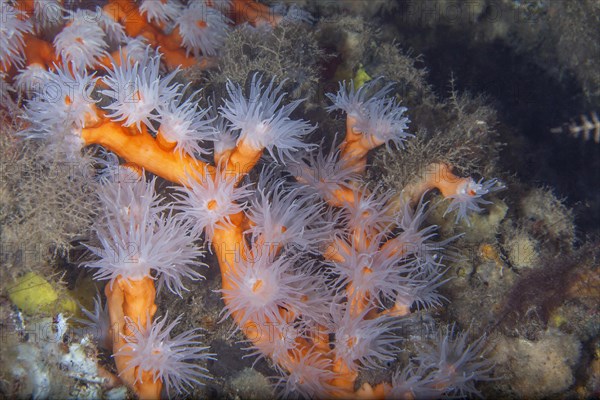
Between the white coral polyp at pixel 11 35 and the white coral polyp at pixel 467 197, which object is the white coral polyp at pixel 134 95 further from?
the white coral polyp at pixel 467 197

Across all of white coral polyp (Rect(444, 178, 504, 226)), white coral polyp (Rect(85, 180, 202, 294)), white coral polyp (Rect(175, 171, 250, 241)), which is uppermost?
white coral polyp (Rect(444, 178, 504, 226))

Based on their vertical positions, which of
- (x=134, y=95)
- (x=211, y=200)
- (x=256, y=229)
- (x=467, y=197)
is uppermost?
(x=134, y=95)

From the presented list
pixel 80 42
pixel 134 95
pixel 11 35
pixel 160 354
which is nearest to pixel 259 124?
pixel 134 95

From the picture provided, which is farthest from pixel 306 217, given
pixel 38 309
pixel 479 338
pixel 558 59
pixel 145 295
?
pixel 558 59

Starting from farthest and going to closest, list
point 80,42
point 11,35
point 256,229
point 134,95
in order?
point 80,42 < point 11,35 < point 256,229 < point 134,95

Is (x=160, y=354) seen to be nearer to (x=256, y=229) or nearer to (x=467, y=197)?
(x=256, y=229)

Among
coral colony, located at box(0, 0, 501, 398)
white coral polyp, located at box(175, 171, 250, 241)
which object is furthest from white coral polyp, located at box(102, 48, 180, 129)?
white coral polyp, located at box(175, 171, 250, 241)

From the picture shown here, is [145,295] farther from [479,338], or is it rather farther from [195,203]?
[479,338]

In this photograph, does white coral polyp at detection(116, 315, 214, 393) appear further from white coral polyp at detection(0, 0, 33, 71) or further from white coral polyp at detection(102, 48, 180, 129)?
white coral polyp at detection(0, 0, 33, 71)
